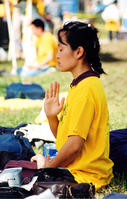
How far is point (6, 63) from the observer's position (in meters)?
12.4

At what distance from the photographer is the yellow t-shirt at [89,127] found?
3.00m

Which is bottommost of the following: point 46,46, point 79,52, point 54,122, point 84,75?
point 46,46

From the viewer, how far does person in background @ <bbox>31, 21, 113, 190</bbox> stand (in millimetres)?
3008

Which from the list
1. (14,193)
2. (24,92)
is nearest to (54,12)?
(24,92)

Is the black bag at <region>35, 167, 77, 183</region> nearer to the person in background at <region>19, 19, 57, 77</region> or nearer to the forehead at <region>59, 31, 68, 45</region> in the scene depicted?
the forehead at <region>59, 31, 68, 45</region>

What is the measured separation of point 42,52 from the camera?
9.93m

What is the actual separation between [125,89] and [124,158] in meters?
4.98

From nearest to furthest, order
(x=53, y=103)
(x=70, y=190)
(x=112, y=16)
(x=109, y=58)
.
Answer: (x=70, y=190), (x=53, y=103), (x=109, y=58), (x=112, y=16)

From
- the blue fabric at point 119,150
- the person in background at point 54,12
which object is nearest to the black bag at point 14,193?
the blue fabric at point 119,150

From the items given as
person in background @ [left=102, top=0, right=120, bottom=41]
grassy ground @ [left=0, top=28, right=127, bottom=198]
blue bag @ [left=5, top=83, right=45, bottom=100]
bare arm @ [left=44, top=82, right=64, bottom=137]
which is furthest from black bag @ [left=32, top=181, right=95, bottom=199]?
person in background @ [left=102, top=0, right=120, bottom=41]

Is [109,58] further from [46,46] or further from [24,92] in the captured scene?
[24,92]

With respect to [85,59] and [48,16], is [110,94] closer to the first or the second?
[85,59]

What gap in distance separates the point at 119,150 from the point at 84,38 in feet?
4.11

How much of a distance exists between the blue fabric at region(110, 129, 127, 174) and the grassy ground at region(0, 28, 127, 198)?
0.15 metres
